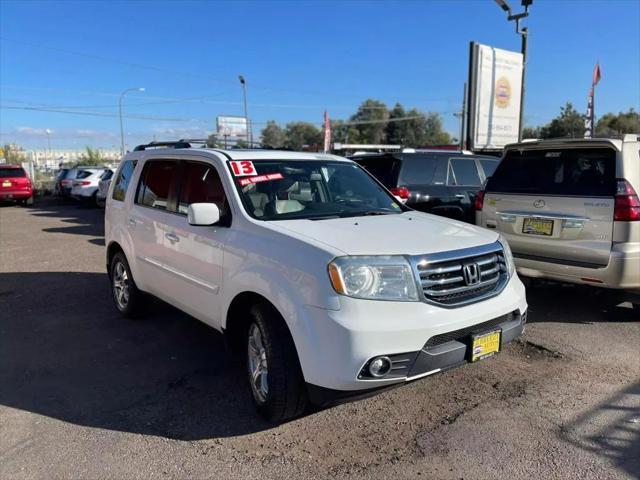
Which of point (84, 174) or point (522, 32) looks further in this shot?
point (84, 174)

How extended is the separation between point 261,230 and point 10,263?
7665 millimetres

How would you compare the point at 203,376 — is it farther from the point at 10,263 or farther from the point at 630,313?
the point at 10,263

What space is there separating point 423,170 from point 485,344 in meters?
5.85

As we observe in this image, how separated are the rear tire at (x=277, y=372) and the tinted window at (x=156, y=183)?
190 centimetres

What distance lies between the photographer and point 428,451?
10.2 ft

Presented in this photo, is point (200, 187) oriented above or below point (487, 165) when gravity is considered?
below

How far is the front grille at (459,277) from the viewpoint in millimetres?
3094

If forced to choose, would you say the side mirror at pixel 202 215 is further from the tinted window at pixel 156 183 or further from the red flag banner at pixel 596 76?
the red flag banner at pixel 596 76

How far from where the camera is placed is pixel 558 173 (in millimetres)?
5594

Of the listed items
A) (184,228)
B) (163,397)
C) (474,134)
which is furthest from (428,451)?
(474,134)

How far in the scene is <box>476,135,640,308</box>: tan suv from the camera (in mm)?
4938

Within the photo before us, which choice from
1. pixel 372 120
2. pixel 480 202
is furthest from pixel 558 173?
pixel 372 120

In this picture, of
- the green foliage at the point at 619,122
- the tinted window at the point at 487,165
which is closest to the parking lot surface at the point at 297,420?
the tinted window at the point at 487,165

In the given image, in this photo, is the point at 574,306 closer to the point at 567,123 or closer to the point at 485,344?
the point at 485,344
